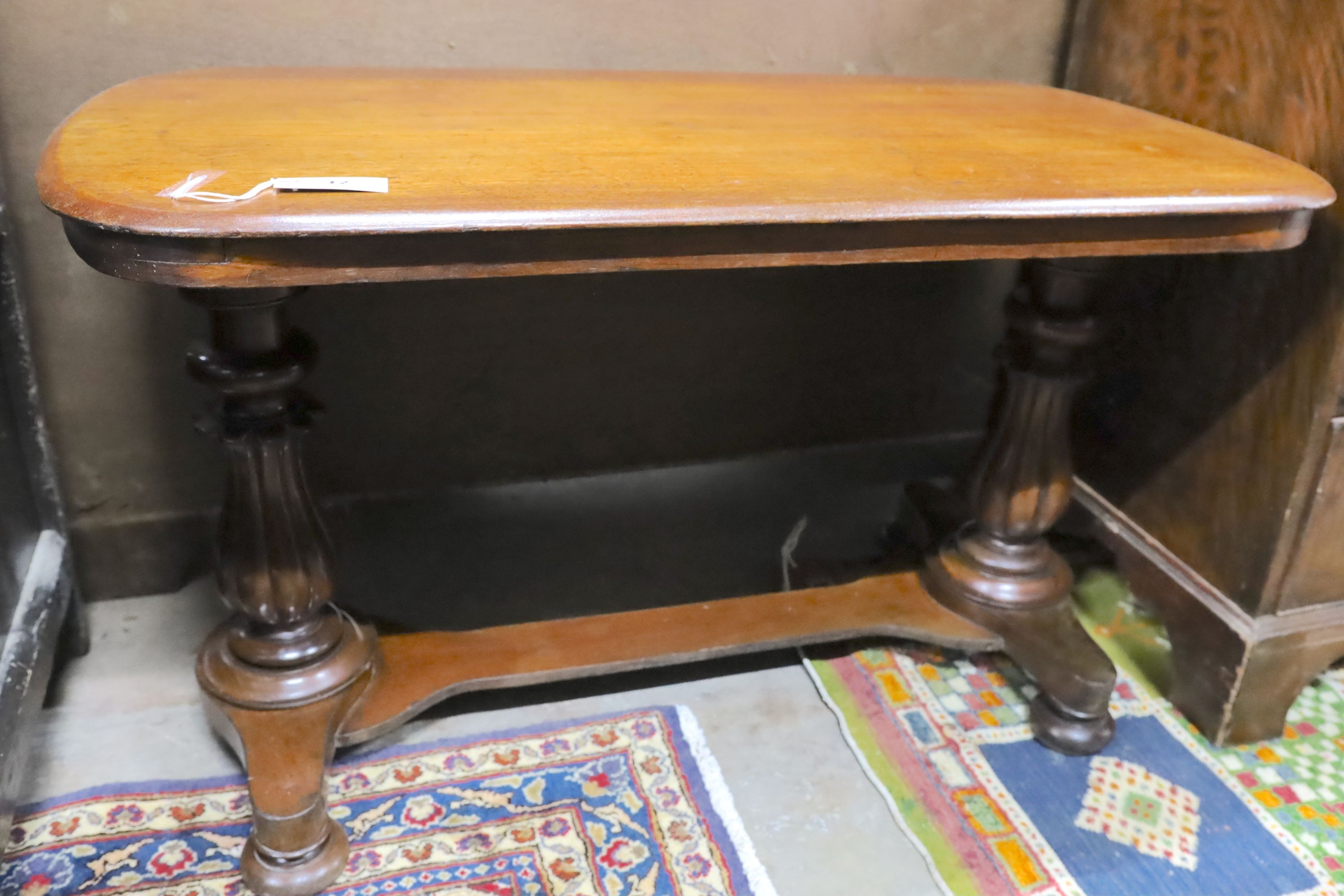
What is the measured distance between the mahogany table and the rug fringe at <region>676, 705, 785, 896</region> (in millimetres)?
126

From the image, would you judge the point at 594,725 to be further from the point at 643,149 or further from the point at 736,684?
the point at 643,149

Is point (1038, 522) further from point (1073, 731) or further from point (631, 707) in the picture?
point (631, 707)

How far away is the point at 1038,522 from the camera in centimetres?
149

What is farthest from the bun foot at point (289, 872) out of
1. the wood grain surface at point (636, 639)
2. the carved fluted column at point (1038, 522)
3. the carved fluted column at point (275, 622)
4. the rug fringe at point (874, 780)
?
the carved fluted column at point (1038, 522)

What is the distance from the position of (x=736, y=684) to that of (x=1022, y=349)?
0.63m

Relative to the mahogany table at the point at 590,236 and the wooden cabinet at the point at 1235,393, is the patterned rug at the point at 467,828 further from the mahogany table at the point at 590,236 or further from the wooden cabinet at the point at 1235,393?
the wooden cabinet at the point at 1235,393

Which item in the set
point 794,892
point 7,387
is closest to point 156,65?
point 7,387

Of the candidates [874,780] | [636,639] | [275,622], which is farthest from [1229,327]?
[275,622]

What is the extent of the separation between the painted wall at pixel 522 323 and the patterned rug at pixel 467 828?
54 centimetres

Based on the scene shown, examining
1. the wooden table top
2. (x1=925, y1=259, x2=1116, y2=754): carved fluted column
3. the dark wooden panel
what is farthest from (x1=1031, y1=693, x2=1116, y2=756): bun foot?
the wooden table top

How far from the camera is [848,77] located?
4.86ft

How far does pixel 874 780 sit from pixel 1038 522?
0.44m

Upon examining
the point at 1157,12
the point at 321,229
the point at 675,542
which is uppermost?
the point at 1157,12

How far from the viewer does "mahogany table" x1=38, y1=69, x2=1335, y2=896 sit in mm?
827
